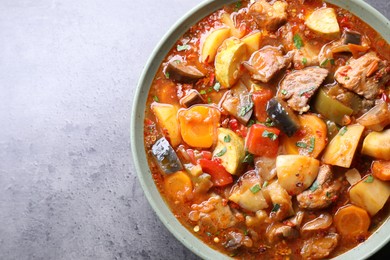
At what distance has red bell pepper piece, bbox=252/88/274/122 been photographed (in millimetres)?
4367

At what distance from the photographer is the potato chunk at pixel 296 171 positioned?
4.23m

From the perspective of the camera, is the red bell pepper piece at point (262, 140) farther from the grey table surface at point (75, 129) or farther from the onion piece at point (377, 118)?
the grey table surface at point (75, 129)

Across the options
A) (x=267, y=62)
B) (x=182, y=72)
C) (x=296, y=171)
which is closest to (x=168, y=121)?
(x=182, y=72)

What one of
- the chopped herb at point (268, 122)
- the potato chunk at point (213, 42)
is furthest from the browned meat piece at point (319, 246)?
the potato chunk at point (213, 42)

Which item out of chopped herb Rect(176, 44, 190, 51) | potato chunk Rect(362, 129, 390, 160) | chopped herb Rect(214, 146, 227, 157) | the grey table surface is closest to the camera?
potato chunk Rect(362, 129, 390, 160)

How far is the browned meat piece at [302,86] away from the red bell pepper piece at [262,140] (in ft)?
0.83

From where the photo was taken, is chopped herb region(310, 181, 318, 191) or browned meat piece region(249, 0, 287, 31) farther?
browned meat piece region(249, 0, 287, 31)

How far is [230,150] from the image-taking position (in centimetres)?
435

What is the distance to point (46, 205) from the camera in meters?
5.16

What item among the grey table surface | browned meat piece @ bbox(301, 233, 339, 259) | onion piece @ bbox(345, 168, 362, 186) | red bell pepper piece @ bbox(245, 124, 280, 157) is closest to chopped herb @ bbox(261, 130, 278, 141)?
red bell pepper piece @ bbox(245, 124, 280, 157)

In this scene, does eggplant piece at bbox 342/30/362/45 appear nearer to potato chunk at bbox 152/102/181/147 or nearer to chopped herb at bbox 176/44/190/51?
chopped herb at bbox 176/44/190/51

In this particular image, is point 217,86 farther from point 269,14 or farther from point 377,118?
point 377,118

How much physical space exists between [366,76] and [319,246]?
133 centimetres

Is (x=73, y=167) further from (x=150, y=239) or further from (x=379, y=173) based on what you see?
(x=379, y=173)
